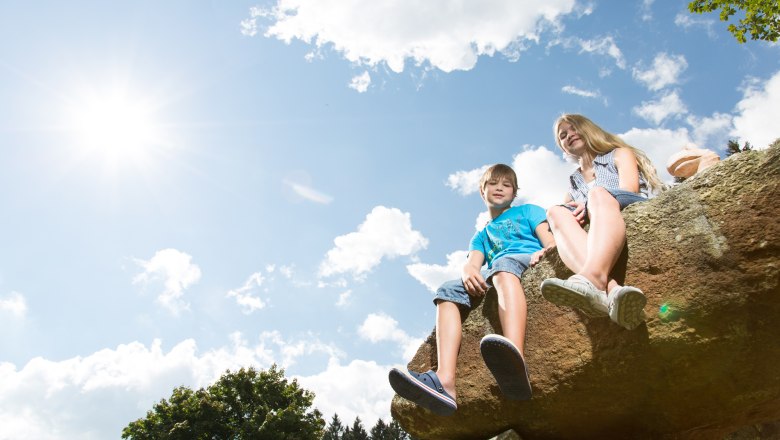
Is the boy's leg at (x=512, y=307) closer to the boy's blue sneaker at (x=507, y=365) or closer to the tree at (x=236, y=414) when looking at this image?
the boy's blue sneaker at (x=507, y=365)

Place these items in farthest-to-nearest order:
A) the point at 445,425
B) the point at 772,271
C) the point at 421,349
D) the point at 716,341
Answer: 1. the point at 421,349
2. the point at 445,425
3. the point at 716,341
4. the point at 772,271

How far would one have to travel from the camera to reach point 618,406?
10.3ft

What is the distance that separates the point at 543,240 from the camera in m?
3.89

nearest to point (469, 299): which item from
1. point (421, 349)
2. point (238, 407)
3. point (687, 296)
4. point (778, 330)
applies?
point (421, 349)

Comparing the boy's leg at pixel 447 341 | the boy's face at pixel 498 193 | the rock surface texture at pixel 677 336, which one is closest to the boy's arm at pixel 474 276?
the boy's leg at pixel 447 341

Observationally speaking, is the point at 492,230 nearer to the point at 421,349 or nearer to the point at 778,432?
the point at 421,349

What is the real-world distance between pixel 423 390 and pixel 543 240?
5.24ft

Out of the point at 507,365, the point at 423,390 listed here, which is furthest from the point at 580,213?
the point at 423,390

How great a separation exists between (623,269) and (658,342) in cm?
46

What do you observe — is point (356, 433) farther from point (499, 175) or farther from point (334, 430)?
point (499, 175)

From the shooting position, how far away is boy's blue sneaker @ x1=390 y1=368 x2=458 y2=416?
3.01m

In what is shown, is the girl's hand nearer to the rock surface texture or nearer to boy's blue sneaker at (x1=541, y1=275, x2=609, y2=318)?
the rock surface texture

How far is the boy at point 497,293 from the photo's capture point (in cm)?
297

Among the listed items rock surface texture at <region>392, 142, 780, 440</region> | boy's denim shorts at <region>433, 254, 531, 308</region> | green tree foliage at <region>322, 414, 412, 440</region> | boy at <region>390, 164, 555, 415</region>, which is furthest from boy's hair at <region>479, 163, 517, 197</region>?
green tree foliage at <region>322, 414, 412, 440</region>
